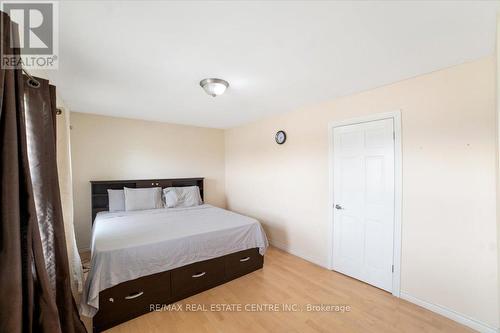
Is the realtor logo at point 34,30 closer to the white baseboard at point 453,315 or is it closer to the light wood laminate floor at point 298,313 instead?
the light wood laminate floor at point 298,313

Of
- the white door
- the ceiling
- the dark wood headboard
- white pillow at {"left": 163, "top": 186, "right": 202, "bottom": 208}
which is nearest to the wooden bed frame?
the white door

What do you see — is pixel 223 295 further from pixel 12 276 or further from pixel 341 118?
pixel 341 118

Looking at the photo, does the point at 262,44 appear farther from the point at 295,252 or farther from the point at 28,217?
the point at 295,252

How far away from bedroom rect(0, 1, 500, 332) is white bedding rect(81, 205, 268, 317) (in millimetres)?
16

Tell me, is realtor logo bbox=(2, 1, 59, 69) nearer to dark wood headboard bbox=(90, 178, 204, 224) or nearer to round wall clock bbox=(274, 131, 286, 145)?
dark wood headboard bbox=(90, 178, 204, 224)

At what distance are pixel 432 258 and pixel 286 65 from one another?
7.52ft

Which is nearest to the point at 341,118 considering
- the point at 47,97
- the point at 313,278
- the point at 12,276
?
the point at 313,278

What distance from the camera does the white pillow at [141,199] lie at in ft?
11.6

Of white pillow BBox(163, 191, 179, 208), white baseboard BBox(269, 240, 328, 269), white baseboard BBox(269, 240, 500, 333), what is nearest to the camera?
white baseboard BBox(269, 240, 500, 333)

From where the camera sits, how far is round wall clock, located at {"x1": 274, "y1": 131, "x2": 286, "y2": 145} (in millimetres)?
3572

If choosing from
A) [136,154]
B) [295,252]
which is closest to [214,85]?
[136,154]

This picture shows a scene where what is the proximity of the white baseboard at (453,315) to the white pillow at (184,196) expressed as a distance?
327 centimetres

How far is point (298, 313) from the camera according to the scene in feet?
6.79

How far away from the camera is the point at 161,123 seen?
4270 mm
